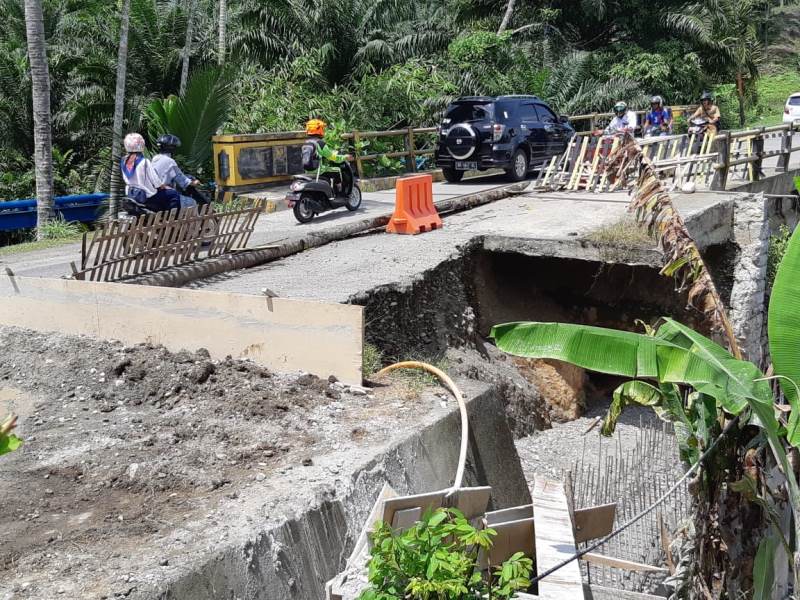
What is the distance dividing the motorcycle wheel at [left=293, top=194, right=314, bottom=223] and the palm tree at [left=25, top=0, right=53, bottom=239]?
4386 millimetres

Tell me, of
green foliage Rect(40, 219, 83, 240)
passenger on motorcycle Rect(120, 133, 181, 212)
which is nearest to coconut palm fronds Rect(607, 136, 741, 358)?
passenger on motorcycle Rect(120, 133, 181, 212)

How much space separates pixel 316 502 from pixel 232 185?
12.2 m

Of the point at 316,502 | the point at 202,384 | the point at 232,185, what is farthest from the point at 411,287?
the point at 232,185

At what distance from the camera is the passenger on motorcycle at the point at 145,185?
11008 mm

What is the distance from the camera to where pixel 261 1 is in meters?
23.6

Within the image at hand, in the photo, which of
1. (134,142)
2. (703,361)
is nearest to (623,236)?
(134,142)

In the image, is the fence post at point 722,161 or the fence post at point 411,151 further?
the fence post at point 411,151

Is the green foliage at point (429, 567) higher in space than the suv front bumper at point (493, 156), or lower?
lower

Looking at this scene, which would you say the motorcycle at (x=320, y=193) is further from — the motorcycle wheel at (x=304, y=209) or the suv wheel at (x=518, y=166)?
the suv wheel at (x=518, y=166)

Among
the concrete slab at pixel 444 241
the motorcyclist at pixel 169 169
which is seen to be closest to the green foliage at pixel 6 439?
the concrete slab at pixel 444 241

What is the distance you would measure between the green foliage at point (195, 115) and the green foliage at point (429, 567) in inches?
542

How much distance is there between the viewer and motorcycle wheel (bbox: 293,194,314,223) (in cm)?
1419

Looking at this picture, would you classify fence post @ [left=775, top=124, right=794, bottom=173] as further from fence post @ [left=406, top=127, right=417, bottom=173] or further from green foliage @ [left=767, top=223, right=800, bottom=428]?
green foliage @ [left=767, top=223, right=800, bottom=428]

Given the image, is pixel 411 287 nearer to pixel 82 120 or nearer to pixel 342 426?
pixel 342 426
